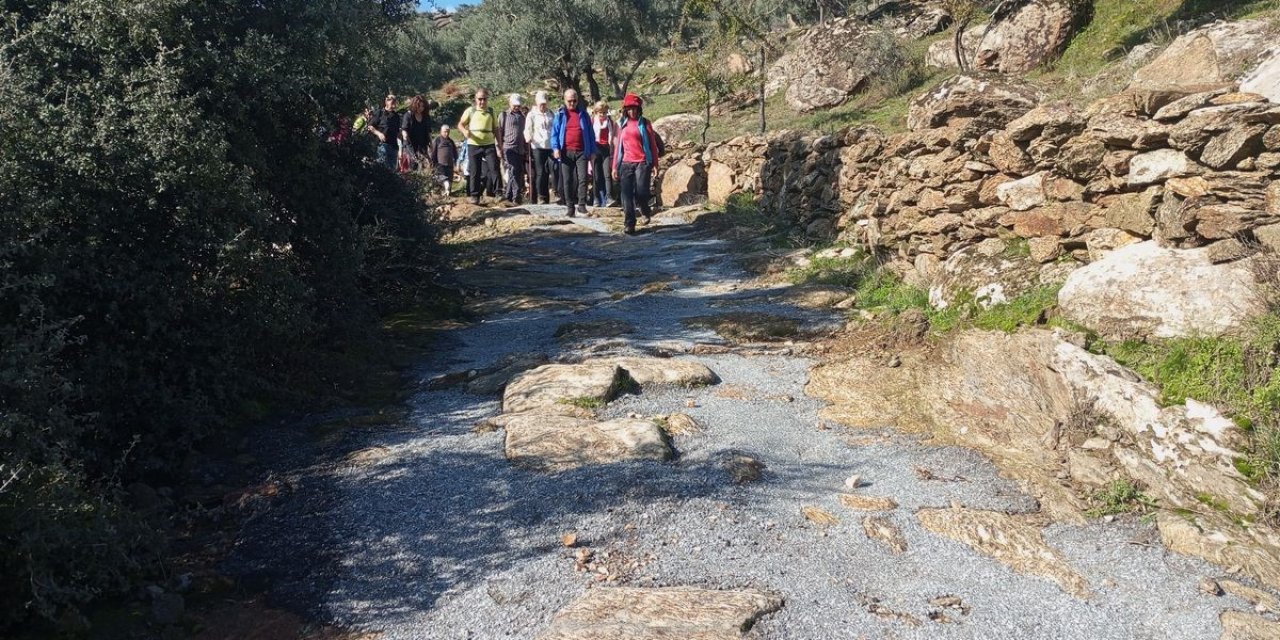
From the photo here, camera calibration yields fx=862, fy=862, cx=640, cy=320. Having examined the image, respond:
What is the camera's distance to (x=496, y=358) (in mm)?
7148

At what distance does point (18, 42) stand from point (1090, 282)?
6523mm

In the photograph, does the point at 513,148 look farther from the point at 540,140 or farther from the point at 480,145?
the point at 540,140

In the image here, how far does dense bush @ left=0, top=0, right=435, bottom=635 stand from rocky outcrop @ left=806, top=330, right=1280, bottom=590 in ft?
12.7

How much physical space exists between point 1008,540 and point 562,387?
3.02 m

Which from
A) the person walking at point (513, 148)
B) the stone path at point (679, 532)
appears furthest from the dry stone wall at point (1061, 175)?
the person walking at point (513, 148)

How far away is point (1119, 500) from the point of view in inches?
173

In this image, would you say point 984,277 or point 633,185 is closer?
point 984,277

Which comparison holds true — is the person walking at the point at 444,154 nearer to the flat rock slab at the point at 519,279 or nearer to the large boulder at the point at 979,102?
the flat rock slab at the point at 519,279

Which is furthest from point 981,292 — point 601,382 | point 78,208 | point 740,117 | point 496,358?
point 740,117

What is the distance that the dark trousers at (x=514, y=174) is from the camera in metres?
14.5

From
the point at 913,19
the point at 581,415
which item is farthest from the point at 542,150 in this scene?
the point at 913,19

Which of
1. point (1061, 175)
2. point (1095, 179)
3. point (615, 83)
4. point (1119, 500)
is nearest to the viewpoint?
point (1119, 500)

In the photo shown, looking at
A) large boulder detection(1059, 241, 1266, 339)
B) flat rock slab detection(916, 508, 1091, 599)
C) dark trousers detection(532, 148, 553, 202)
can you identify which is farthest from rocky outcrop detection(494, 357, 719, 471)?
dark trousers detection(532, 148, 553, 202)

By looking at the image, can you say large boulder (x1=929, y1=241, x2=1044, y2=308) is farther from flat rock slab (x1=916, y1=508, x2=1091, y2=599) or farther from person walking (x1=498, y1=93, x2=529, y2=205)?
person walking (x1=498, y1=93, x2=529, y2=205)
